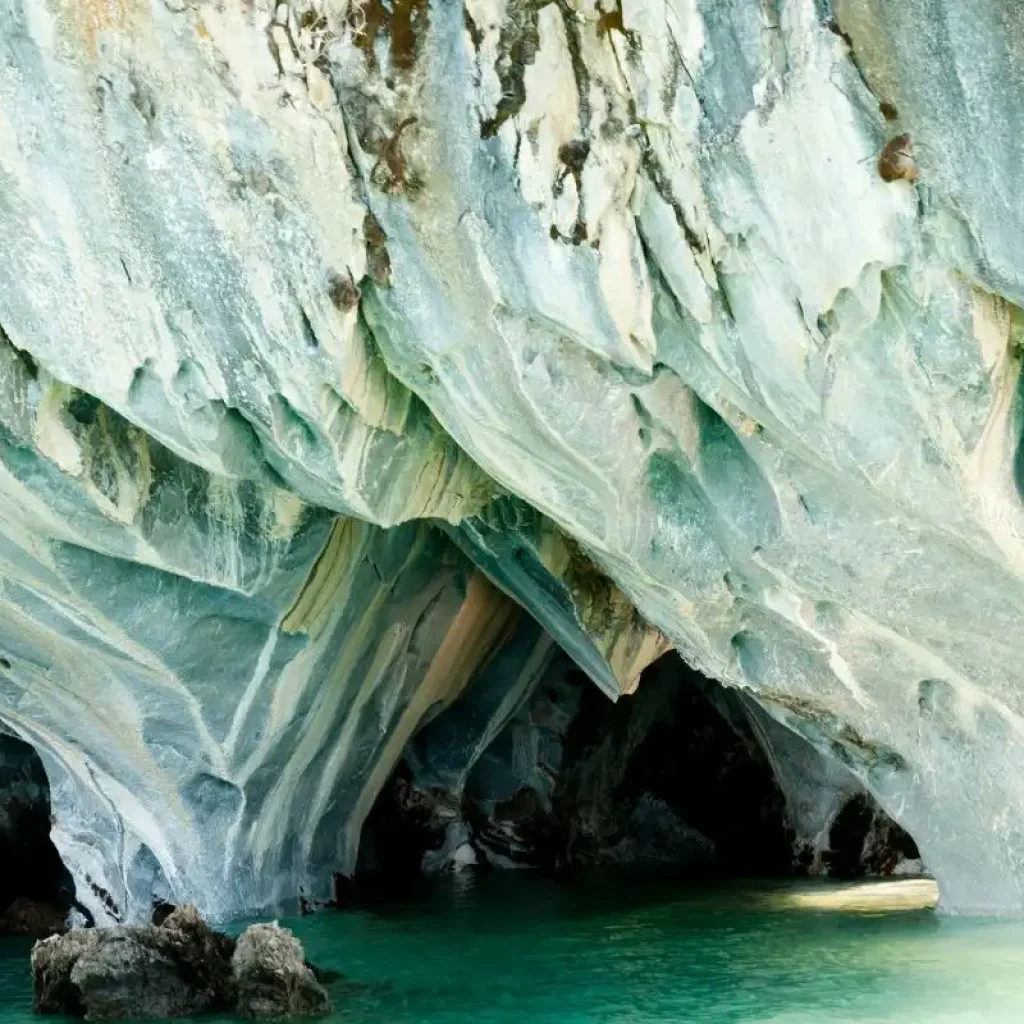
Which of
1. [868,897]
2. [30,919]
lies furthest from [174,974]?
[868,897]

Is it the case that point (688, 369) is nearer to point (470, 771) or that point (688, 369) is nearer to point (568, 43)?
point (568, 43)

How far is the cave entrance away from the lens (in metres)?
13.0

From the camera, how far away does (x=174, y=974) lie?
747 centimetres

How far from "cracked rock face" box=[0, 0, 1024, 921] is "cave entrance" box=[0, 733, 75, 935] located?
4.81m

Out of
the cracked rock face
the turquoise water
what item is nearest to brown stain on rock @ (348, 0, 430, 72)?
the cracked rock face

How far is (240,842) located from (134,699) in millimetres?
1549

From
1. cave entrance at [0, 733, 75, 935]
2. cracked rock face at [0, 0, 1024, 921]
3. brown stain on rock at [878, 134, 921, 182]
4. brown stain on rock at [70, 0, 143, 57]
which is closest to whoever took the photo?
brown stain on rock at [878, 134, 921, 182]

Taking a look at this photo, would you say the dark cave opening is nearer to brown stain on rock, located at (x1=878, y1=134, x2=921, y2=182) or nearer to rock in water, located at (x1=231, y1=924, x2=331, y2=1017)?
rock in water, located at (x1=231, y1=924, x2=331, y2=1017)

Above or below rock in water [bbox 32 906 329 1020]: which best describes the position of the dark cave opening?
above

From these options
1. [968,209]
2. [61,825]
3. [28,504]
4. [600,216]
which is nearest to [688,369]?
[600,216]

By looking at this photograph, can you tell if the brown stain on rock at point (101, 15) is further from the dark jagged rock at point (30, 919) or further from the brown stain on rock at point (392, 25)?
the dark jagged rock at point (30, 919)

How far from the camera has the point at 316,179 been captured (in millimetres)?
6387

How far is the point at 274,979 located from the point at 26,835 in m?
6.88

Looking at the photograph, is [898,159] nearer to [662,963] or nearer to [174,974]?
[662,963]
